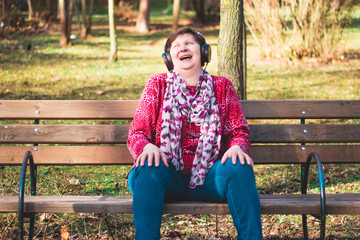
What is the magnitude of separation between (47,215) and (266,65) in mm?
9451

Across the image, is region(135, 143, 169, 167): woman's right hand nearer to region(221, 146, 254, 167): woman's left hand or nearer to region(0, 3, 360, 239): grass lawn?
region(221, 146, 254, 167): woman's left hand

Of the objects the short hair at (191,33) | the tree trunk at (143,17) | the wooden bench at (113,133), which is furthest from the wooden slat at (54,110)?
the tree trunk at (143,17)

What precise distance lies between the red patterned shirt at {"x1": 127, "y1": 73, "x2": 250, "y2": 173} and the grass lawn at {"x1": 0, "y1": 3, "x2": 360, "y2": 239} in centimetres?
80

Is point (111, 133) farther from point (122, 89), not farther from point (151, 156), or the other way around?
point (122, 89)

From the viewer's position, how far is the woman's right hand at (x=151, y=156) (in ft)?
10.1

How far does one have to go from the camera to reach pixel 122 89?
9.69m

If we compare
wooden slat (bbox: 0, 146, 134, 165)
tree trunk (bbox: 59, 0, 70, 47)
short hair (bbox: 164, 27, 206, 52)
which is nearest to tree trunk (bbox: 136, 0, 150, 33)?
tree trunk (bbox: 59, 0, 70, 47)

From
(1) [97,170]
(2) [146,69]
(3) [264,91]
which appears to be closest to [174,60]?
(1) [97,170]

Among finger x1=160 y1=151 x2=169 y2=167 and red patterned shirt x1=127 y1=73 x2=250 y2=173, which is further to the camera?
red patterned shirt x1=127 y1=73 x2=250 y2=173

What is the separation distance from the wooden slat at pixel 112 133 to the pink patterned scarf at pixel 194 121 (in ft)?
2.11

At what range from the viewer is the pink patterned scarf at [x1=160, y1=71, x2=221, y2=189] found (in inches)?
128

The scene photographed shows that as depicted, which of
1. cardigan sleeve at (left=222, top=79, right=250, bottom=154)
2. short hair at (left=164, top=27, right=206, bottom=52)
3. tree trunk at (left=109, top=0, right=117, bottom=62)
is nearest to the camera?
cardigan sleeve at (left=222, top=79, right=250, bottom=154)

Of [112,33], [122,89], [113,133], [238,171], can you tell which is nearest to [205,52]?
[238,171]

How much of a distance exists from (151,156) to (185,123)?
42 cm
